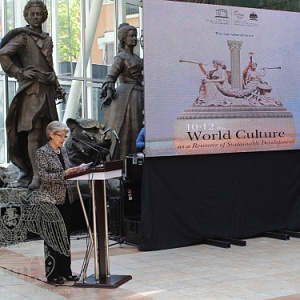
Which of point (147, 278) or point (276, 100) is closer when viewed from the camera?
point (147, 278)

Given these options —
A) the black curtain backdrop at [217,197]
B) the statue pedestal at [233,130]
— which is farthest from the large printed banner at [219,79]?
the black curtain backdrop at [217,197]

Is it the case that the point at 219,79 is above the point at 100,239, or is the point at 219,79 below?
above

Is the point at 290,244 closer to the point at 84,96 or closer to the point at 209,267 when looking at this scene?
the point at 209,267

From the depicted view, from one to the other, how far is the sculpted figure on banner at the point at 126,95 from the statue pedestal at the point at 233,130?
1701 mm

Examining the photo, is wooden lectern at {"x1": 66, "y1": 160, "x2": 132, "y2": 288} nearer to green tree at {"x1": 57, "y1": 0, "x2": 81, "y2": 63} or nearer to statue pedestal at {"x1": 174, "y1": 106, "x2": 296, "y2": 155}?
statue pedestal at {"x1": 174, "y1": 106, "x2": 296, "y2": 155}

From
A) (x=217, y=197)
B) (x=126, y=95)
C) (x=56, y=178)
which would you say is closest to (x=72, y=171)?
(x=56, y=178)

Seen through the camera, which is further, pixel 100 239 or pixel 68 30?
pixel 68 30

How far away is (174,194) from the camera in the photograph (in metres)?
8.70

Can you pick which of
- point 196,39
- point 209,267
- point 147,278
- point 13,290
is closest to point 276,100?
point 196,39

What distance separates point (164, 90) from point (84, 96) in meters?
8.34

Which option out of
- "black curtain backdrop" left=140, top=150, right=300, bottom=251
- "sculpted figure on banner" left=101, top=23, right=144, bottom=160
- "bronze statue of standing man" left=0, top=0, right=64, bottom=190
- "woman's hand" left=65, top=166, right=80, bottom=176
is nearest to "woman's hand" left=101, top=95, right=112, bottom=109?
"sculpted figure on banner" left=101, top=23, right=144, bottom=160

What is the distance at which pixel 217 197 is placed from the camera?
903cm

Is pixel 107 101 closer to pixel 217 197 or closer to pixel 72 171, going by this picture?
pixel 217 197

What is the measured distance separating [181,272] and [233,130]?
250cm
